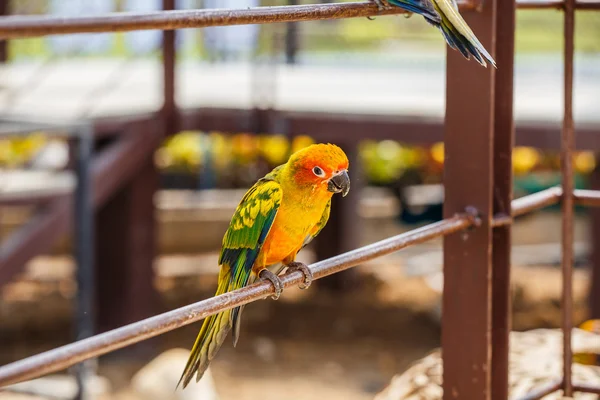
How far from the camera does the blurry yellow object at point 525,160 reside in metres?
8.26

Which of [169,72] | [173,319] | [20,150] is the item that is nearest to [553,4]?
[173,319]

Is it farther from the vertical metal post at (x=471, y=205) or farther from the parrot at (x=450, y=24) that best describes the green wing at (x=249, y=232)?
the parrot at (x=450, y=24)

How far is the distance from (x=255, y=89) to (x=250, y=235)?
4928 millimetres

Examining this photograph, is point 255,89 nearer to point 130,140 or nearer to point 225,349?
point 130,140

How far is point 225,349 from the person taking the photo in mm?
6559

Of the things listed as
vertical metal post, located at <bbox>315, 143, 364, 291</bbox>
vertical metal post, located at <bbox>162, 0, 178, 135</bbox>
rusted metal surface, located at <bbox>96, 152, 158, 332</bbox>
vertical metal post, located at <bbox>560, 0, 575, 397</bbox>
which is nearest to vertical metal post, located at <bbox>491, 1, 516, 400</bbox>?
vertical metal post, located at <bbox>560, 0, 575, 397</bbox>

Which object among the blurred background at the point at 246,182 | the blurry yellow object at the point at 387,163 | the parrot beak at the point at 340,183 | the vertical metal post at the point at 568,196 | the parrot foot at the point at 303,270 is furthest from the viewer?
the blurry yellow object at the point at 387,163

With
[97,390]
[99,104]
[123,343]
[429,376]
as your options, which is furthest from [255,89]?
[123,343]

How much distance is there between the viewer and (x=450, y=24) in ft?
4.77

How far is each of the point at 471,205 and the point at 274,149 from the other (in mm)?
6414

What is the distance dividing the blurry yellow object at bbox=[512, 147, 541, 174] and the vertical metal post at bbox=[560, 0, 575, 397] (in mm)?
6138

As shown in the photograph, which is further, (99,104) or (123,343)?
(99,104)

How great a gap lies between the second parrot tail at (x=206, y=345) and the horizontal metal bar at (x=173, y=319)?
0.13 meters

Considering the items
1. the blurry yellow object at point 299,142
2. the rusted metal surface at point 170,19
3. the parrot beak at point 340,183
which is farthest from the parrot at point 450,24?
the blurry yellow object at point 299,142
